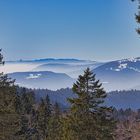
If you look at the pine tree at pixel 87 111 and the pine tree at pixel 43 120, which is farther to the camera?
the pine tree at pixel 43 120

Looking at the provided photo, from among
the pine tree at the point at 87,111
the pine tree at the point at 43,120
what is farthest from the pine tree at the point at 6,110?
the pine tree at the point at 43,120

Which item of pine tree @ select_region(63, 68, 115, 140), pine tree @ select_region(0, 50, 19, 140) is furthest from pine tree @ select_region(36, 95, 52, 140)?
pine tree @ select_region(0, 50, 19, 140)

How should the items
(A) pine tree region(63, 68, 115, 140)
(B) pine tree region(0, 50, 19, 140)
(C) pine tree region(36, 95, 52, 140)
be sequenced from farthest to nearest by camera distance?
(C) pine tree region(36, 95, 52, 140), (A) pine tree region(63, 68, 115, 140), (B) pine tree region(0, 50, 19, 140)

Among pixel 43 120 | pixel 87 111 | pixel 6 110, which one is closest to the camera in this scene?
pixel 6 110

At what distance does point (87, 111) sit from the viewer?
3656cm

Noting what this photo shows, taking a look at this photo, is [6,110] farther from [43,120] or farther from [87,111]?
[43,120]

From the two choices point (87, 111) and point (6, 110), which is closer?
point (6, 110)

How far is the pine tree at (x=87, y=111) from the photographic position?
36281 millimetres

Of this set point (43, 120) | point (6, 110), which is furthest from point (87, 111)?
point (43, 120)

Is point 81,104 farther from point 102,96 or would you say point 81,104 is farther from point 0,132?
point 0,132

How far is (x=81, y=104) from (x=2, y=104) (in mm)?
6158

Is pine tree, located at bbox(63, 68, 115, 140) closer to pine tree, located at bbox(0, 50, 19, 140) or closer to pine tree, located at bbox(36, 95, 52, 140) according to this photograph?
pine tree, located at bbox(0, 50, 19, 140)

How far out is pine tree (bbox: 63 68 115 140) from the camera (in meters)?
36.3

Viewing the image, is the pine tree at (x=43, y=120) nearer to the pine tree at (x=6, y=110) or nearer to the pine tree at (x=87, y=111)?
the pine tree at (x=87, y=111)
